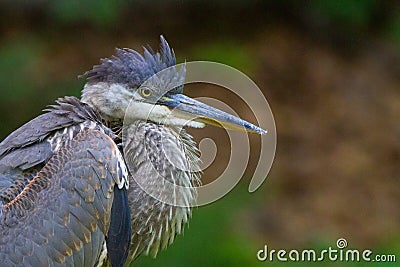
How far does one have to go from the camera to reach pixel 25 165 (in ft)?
11.1

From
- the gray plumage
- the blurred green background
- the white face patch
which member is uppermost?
the blurred green background

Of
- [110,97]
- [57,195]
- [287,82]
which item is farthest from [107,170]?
[287,82]

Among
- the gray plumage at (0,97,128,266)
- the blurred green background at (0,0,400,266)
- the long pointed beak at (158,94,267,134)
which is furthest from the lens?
the blurred green background at (0,0,400,266)

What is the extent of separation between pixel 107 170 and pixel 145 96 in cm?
37

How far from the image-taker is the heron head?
356 cm

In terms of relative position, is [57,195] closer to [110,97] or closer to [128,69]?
[110,97]

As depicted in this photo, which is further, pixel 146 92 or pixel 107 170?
pixel 146 92

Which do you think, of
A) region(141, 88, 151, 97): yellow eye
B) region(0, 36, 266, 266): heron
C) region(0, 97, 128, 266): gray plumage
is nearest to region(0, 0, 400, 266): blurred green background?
region(0, 36, 266, 266): heron

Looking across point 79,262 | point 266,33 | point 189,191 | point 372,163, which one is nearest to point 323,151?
point 372,163

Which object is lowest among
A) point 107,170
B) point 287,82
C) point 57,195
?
point 57,195

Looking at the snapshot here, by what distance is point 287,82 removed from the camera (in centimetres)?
719

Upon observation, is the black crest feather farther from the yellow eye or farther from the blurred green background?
the blurred green background

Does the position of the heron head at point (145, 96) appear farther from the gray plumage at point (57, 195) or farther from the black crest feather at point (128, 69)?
the gray plumage at point (57, 195)

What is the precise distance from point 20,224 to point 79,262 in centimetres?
25
